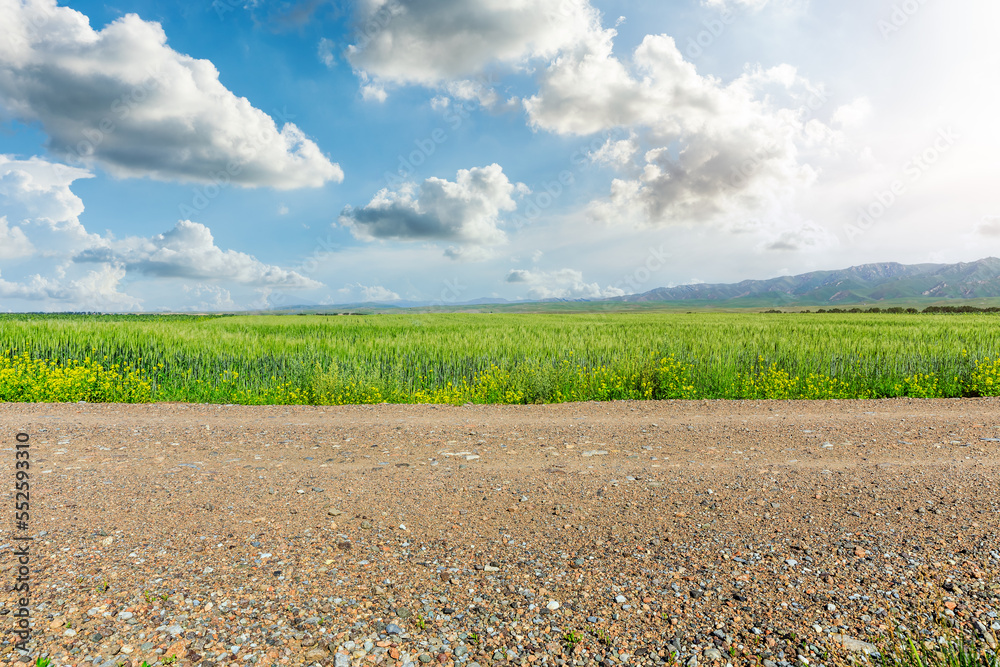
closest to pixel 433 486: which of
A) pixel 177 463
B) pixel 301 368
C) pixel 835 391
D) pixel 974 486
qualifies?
pixel 177 463

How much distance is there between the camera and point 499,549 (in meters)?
4.51

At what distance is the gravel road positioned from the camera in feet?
10.8

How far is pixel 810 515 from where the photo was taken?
16.8 ft

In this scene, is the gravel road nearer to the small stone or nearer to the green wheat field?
the small stone

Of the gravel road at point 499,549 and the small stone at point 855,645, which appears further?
the gravel road at point 499,549

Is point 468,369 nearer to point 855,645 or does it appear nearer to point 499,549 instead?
point 499,549

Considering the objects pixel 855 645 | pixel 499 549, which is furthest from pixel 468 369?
pixel 855 645

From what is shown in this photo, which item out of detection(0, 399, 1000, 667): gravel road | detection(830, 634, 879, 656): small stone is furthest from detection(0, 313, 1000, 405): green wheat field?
detection(830, 634, 879, 656): small stone

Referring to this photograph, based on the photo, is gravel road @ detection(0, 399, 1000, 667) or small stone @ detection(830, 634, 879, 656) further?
gravel road @ detection(0, 399, 1000, 667)

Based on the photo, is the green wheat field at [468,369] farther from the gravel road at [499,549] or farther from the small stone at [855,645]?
the small stone at [855,645]

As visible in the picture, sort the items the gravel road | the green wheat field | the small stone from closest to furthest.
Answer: the small stone → the gravel road → the green wheat field

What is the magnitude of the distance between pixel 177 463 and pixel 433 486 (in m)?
3.58

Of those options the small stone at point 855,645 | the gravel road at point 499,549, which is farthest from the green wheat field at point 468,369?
the small stone at point 855,645

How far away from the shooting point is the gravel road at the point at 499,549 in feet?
10.8
